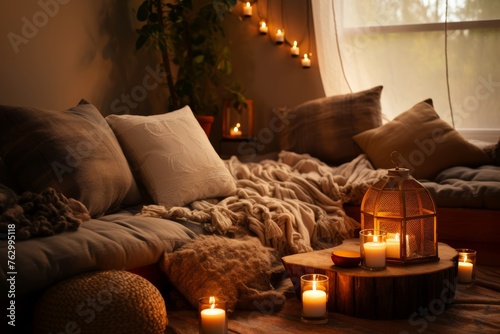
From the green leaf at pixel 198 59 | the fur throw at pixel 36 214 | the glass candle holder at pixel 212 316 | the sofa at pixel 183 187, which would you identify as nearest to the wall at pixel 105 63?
the green leaf at pixel 198 59

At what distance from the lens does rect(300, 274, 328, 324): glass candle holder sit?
1971 mm

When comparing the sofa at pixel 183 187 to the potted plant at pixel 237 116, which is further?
the potted plant at pixel 237 116

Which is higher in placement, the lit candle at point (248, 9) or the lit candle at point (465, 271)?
the lit candle at point (248, 9)

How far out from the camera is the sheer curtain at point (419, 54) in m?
3.59

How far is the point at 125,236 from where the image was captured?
2.06 meters

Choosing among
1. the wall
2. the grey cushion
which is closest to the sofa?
the grey cushion

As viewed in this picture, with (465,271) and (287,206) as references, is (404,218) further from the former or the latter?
(287,206)

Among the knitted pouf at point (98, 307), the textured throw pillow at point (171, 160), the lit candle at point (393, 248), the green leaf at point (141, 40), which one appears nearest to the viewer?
the knitted pouf at point (98, 307)

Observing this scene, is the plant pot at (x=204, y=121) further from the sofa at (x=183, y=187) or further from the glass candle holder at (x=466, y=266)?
the glass candle holder at (x=466, y=266)

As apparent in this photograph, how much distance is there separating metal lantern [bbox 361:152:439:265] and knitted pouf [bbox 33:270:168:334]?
0.83 metres

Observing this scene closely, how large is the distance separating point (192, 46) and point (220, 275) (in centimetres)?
232

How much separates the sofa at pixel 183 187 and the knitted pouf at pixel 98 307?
2.5 inches

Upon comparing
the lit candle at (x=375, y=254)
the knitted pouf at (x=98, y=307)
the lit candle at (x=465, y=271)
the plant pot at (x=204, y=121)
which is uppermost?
the plant pot at (x=204, y=121)

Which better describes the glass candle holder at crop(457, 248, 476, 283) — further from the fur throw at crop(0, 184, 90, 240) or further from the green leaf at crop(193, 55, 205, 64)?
the green leaf at crop(193, 55, 205, 64)
